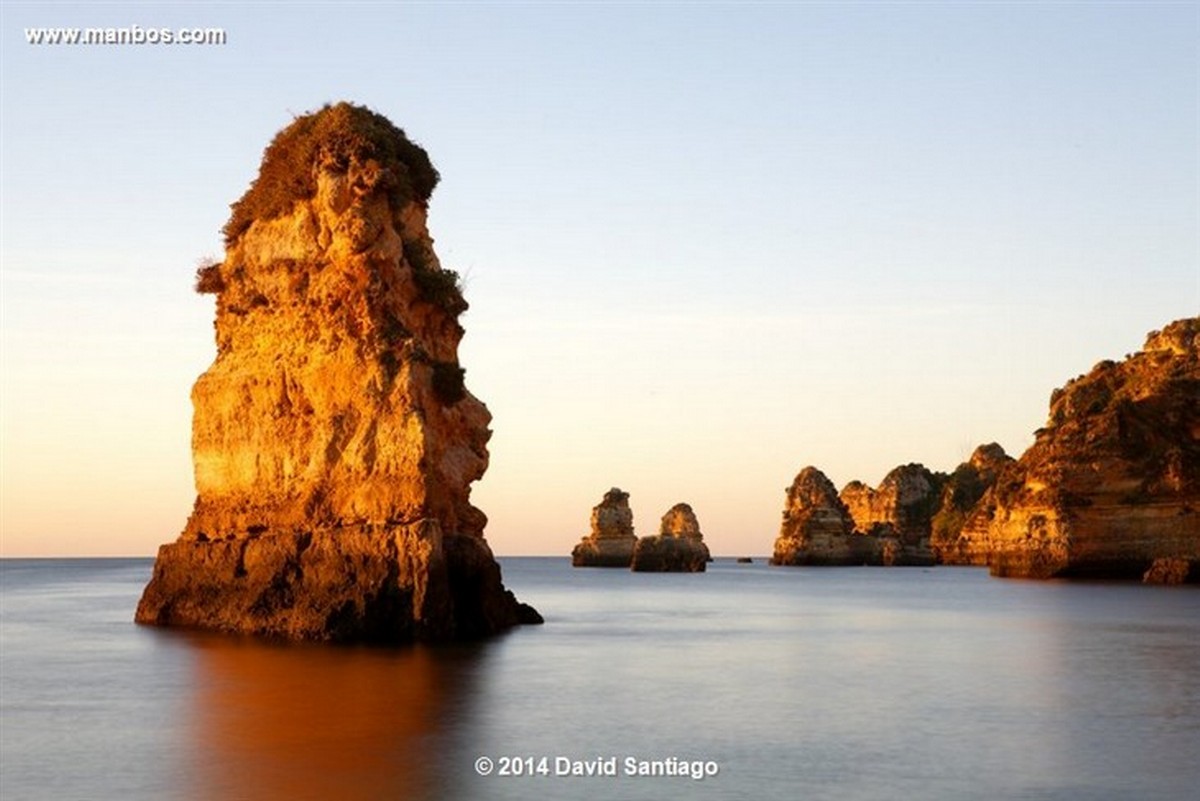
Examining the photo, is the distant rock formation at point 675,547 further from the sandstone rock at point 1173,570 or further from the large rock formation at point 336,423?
the large rock formation at point 336,423

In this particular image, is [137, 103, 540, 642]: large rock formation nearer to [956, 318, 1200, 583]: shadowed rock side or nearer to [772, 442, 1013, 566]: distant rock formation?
[956, 318, 1200, 583]: shadowed rock side

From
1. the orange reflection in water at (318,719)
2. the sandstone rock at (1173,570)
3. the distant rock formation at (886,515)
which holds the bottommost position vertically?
the orange reflection in water at (318,719)

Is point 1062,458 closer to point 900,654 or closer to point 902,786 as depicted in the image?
point 900,654

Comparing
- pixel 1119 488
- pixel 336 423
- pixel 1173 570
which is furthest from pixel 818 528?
pixel 336 423

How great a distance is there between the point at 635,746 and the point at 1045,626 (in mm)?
31879

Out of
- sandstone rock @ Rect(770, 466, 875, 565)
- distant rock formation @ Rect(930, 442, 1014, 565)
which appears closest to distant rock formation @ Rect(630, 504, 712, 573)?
sandstone rock @ Rect(770, 466, 875, 565)

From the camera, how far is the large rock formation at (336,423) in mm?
36750

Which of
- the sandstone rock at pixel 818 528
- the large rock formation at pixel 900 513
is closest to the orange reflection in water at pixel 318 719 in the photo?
the sandstone rock at pixel 818 528

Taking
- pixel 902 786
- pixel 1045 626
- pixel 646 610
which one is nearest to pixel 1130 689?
pixel 902 786

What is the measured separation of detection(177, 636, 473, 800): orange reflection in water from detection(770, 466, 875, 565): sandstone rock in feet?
406

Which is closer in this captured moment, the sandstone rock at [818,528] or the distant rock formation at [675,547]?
the distant rock formation at [675,547]

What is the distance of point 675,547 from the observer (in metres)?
139

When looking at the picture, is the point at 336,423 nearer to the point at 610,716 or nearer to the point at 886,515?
the point at 610,716

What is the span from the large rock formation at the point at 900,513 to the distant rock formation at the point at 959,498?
4.45 metres
